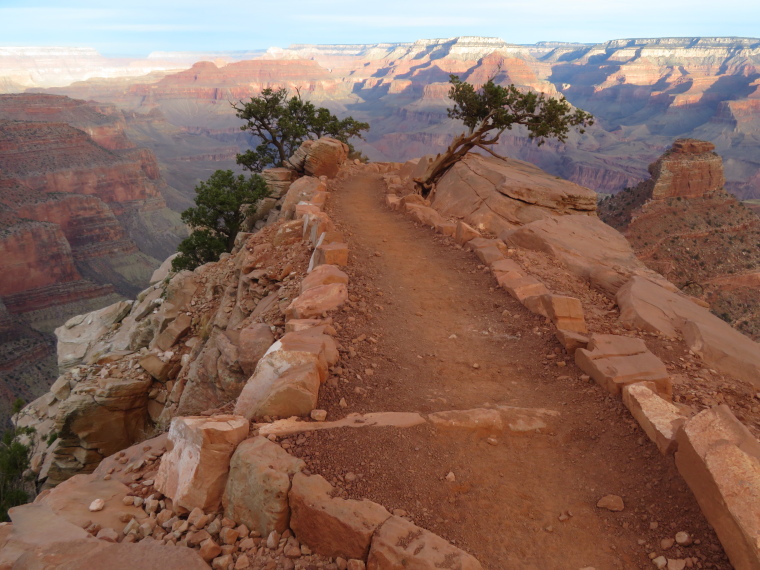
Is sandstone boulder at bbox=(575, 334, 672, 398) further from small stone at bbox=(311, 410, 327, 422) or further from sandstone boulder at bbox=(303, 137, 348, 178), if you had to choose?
sandstone boulder at bbox=(303, 137, 348, 178)

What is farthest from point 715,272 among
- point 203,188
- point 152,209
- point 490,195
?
point 152,209

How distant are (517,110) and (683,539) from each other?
2094cm

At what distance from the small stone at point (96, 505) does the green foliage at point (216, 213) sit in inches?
787

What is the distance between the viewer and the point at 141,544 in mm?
5035

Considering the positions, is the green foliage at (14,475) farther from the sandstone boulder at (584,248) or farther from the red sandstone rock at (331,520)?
the sandstone boulder at (584,248)

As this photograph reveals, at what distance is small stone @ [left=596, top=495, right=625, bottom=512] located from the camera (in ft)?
18.1

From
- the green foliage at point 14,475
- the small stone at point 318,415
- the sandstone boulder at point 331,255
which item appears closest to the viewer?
the small stone at point 318,415

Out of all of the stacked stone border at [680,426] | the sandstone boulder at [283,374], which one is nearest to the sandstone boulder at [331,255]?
the stacked stone border at [680,426]

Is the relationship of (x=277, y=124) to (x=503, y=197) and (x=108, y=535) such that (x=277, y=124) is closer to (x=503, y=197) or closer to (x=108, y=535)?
(x=503, y=197)

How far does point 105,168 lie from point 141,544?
378ft

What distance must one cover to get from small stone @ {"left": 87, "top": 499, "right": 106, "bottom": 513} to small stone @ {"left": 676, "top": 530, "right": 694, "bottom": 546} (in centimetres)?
630

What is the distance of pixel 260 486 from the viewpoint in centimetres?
536

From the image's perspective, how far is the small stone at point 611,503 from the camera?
5504 millimetres

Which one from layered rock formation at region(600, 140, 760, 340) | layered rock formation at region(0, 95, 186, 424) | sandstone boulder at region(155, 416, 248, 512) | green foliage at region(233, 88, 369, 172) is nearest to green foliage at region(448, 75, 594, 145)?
green foliage at region(233, 88, 369, 172)
